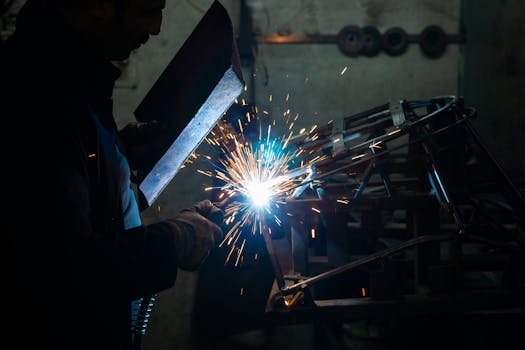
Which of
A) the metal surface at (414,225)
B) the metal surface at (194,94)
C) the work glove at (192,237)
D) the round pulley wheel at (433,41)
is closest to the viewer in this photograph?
the work glove at (192,237)

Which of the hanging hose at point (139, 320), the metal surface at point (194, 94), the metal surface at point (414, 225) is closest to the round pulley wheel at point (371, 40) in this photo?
the metal surface at point (414, 225)

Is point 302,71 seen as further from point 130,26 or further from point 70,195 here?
point 70,195

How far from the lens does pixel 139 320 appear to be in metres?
1.80

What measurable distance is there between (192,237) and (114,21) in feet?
2.42

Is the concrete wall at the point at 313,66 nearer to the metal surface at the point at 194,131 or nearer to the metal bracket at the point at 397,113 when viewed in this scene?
the metal bracket at the point at 397,113

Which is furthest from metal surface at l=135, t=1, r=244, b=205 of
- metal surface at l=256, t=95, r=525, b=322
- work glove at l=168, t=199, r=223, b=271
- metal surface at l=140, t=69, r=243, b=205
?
metal surface at l=256, t=95, r=525, b=322

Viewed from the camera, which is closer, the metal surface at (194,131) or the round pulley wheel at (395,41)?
the metal surface at (194,131)

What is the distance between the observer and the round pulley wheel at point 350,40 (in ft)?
14.4


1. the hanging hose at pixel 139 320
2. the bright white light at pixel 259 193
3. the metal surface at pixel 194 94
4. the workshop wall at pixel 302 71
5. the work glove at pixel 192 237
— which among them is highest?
the workshop wall at pixel 302 71

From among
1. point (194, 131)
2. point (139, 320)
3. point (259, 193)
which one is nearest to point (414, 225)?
point (259, 193)

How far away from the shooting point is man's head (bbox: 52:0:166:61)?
129 cm

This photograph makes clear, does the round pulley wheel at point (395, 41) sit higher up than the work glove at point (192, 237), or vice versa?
the round pulley wheel at point (395, 41)

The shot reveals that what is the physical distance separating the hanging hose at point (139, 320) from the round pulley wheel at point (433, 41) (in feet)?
12.5

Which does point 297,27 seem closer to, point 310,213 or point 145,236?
point 310,213
